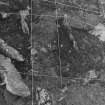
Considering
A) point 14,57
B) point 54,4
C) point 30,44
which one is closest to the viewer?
point 14,57

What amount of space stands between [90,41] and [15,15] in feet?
2.54

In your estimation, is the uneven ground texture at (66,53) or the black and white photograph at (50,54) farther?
the uneven ground texture at (66,53)

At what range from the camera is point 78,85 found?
1829 millimetres

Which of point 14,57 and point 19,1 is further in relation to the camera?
point 19,1

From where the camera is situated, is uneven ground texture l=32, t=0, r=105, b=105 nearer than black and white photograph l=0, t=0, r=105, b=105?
No

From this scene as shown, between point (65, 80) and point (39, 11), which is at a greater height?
point (39, 11)

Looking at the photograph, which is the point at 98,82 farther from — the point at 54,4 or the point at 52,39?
the point at 54,4

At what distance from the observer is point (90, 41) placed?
2.07 meters

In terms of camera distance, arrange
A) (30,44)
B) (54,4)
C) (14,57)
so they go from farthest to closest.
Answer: (54,4) < (30,44) < (14,57)

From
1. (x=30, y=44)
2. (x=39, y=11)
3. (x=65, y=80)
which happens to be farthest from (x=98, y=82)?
(x=39, y=11)

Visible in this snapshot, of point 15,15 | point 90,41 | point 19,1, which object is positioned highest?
point 19,1

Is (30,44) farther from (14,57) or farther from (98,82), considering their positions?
(98,82)

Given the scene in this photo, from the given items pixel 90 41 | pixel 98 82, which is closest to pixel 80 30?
pixel 90 41

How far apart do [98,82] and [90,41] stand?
42cm
